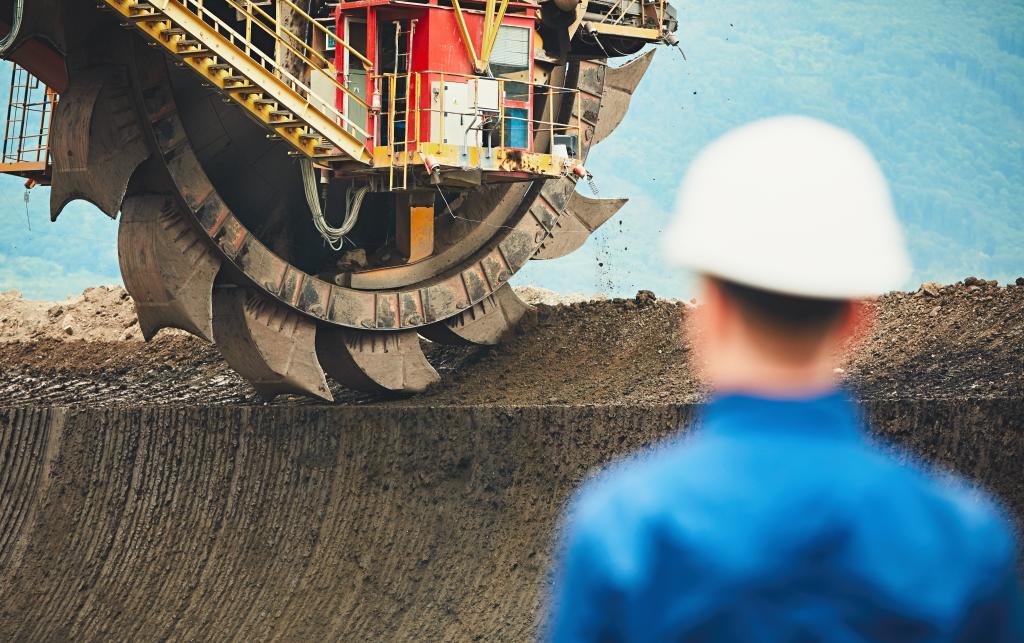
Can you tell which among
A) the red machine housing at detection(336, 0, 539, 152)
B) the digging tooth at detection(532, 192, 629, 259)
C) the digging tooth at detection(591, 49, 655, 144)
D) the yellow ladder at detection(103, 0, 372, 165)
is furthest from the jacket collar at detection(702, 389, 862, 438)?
the digging tooth at detection(591, 49, 655, 144)

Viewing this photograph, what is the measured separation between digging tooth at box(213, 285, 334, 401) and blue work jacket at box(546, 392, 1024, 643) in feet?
49.8

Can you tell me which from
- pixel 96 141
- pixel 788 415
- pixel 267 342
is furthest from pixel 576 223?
pixel 788 415

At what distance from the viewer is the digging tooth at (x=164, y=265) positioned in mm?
16609

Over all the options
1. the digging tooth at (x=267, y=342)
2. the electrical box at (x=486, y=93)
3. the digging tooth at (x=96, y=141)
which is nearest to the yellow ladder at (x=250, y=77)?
the digging tooth at (x=96, y=141)

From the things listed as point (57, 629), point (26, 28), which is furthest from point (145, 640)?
point (26, 28)

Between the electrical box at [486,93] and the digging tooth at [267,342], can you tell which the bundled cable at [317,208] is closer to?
the digging tooth at [267,342]

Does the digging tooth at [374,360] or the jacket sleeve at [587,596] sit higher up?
the jacket sleeve at [587,596]

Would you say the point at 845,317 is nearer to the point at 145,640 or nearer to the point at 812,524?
the point at 812,524

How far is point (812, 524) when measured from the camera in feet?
8.60

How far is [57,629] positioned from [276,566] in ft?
7.38

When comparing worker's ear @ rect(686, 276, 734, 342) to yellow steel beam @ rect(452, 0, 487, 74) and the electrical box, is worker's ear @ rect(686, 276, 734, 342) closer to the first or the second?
the electrical box

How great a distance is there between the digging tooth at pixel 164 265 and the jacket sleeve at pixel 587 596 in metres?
14.3

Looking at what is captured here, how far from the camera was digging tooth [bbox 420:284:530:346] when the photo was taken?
65.8 ft

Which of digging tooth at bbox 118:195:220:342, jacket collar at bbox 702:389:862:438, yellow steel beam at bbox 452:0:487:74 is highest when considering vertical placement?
jacket collar at bbox 702:389:862:438
